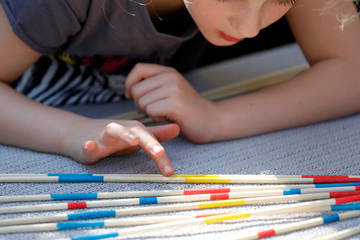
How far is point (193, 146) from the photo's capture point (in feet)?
2.73

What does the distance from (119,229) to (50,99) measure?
0.55 m

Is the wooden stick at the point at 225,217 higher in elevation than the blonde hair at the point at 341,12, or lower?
lower

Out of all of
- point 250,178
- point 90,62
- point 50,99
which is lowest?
point 50,99

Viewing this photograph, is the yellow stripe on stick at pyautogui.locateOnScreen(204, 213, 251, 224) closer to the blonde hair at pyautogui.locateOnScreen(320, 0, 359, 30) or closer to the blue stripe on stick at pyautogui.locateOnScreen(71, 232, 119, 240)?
the blue stripe on stick at pyautogui.locateOnScreen(71, 232, 119, 240)

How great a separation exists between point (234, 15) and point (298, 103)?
26 cm

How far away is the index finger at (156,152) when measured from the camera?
2.25 ft

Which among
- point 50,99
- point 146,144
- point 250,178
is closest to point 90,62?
point 50,99

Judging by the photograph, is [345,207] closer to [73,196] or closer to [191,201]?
[191,201]

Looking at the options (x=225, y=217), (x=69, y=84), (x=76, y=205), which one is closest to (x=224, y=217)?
(x=225, y=217)

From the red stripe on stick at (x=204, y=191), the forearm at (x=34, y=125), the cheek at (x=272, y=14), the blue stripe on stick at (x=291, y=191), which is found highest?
the cheek at (x=272, y=14)

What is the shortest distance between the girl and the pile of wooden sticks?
0.06 meters

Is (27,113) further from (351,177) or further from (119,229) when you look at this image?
(351,177)

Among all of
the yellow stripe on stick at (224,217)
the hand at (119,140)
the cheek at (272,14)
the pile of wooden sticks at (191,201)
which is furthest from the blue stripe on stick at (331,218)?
the cheek at (272,14)

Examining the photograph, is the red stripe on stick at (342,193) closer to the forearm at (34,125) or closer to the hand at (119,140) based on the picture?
the hand at (119,140)
